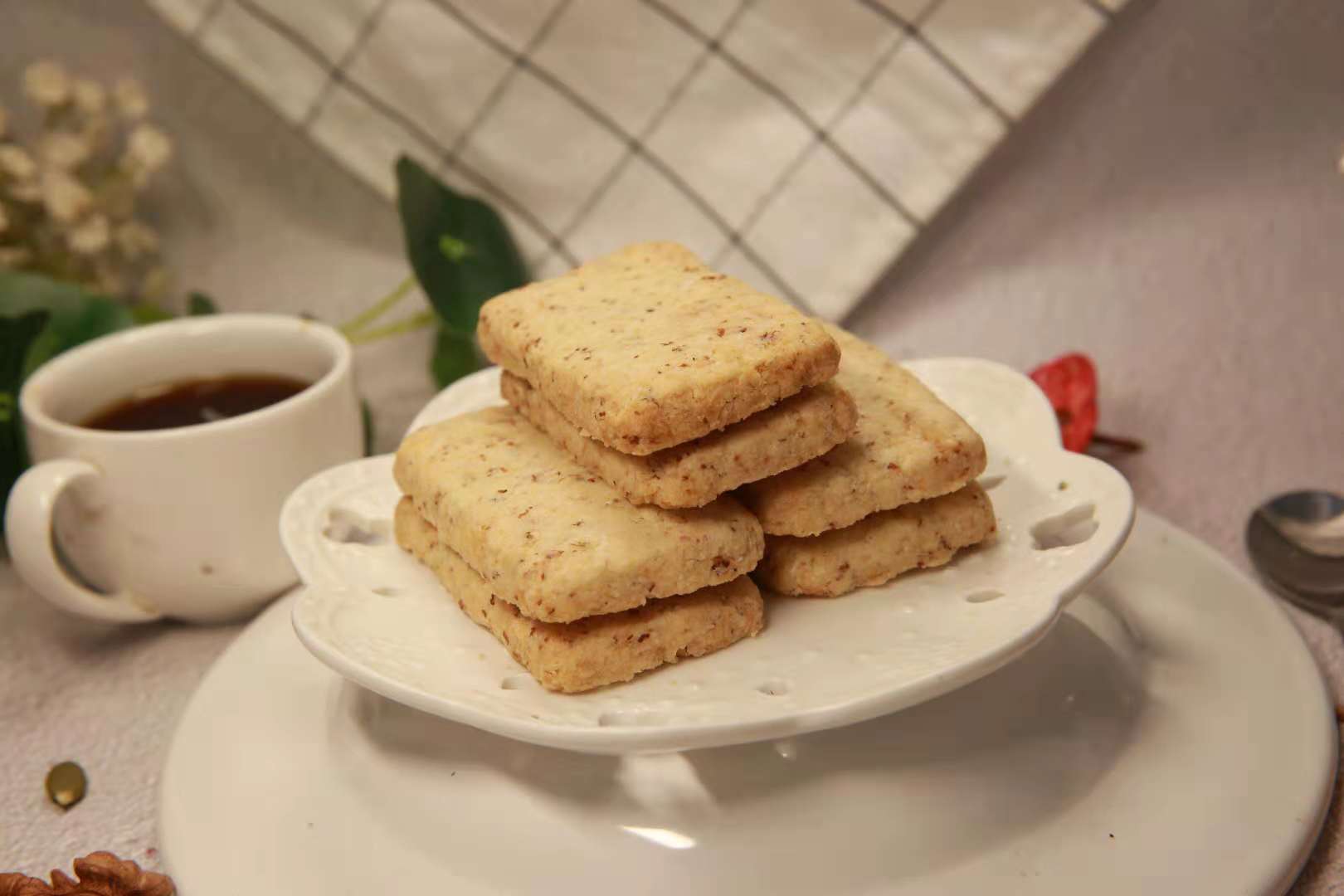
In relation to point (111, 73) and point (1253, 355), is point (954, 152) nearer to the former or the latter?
point (1253, 355)

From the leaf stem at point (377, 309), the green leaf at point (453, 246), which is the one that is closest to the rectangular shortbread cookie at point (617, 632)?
the green leaf at point (453, 246)

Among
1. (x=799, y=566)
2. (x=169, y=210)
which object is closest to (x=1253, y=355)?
(x=799, y=566)

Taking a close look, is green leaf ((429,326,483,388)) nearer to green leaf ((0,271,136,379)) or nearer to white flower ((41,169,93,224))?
green leaf ((0,271,136,379))

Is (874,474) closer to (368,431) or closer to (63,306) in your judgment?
(368,431)

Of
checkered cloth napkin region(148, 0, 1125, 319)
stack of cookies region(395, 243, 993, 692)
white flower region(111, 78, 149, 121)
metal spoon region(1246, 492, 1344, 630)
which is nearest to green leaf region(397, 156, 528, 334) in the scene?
checkered cloth napkin region(148, 0, 1125, 319)

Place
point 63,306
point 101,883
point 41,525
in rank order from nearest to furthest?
point 101,883 < point 41,525 < point 63,306

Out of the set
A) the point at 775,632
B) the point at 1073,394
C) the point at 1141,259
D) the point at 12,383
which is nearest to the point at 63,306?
the point at 12,383
